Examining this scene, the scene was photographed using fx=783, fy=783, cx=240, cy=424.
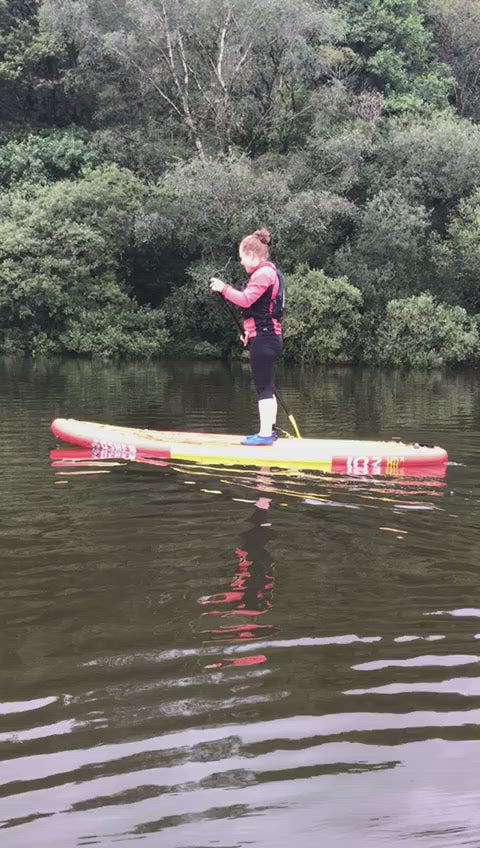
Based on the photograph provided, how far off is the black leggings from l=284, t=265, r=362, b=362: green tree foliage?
1794cm

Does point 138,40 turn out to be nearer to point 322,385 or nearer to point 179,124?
point 179,124

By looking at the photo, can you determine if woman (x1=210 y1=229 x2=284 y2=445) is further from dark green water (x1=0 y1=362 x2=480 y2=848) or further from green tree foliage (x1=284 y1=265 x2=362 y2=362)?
green tree foliage (x1=284 y1=265 x2=362 y2=362)

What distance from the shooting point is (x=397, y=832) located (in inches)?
87.6

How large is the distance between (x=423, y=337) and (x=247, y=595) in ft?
74.8

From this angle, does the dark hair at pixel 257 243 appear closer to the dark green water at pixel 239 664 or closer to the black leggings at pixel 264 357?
the black leggings at pixel 264 357

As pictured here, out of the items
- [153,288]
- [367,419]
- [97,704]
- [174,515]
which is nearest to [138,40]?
[153,288]

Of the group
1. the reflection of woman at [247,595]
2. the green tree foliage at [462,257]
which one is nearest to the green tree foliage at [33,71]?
the green tree foliage at [462,257]

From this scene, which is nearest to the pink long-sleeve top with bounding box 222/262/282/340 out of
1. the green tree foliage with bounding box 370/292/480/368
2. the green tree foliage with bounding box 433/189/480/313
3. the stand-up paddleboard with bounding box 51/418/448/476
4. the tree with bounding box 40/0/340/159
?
the stand-up paddleboard with bounding box 51/418/448/476

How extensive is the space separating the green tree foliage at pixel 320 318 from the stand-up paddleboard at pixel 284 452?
17859 millimetres

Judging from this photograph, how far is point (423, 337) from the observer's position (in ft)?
84.5

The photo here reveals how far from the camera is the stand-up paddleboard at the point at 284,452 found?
7.62 metres

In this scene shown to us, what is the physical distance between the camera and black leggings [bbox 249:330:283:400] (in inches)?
315

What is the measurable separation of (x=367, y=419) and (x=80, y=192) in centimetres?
1962

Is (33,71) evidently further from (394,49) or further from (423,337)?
(423,337)
